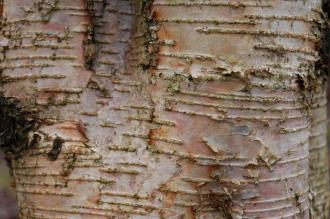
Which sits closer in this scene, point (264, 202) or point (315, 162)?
point (264, 202)

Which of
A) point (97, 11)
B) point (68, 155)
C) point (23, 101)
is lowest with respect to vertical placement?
point (68, 155)

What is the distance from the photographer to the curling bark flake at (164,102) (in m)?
1.13

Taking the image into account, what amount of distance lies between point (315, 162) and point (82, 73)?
0.78 meters

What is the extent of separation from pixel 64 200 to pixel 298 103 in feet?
1.66

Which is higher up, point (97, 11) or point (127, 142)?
point (97, 11)

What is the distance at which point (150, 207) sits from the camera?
3.80ft

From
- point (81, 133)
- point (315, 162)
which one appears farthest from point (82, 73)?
point (315, 162)

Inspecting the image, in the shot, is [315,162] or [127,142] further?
[315,162]

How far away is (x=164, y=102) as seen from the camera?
3.79 ft

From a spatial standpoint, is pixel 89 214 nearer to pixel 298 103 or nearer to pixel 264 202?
pixel 264 202

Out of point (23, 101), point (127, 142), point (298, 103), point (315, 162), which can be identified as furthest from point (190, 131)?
point (315, 162)

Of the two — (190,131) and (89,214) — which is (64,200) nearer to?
(89,214)

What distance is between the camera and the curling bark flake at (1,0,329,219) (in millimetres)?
1133

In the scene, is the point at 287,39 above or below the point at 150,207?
above
